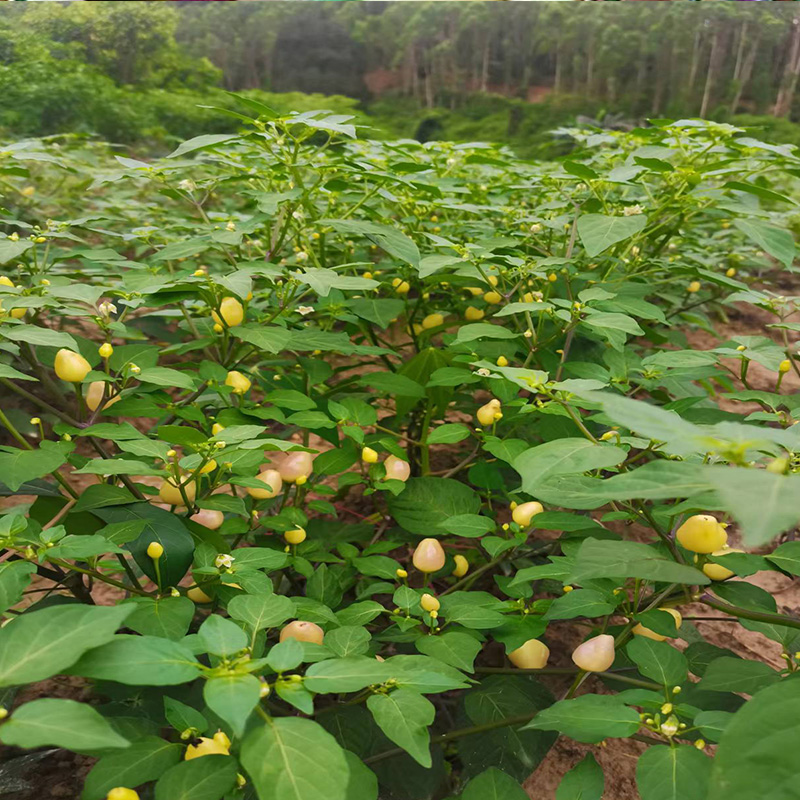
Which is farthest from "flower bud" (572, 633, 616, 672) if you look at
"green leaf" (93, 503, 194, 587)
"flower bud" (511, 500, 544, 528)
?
"green leaf" (93, 503, 194, 587)

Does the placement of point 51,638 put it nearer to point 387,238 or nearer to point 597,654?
point 597,654

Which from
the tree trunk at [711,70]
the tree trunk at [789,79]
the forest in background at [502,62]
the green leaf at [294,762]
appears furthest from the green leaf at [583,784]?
the tree trunk at [789,79]

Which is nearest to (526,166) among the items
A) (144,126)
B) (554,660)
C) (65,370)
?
(554,660)

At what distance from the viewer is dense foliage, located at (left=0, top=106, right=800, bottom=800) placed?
21.3 inches

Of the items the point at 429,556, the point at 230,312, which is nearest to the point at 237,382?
the point at 230,312

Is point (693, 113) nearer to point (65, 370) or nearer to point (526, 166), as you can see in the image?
point (526, 166)

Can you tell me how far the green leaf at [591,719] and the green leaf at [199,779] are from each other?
0.33m

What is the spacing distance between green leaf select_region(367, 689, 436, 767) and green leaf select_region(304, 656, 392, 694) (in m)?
0.06

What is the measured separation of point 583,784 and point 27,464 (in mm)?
848

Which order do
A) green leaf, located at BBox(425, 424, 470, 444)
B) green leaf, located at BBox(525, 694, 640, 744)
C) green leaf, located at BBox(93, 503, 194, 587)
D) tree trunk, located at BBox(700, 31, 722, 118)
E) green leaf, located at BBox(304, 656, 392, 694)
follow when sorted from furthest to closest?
tree trunk, located at BBox(700, 31, 722, 118) < green leaf, located at BBox(425, 424, 470, 444) < green leaf, located at BBox(93, 503, 194, 587) < green leaf, located at BBox(525, 694, 640, 744) < green leaf, located at BBox(304, 656, 392, 694)

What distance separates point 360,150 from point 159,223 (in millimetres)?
792

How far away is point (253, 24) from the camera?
6879 millimetres

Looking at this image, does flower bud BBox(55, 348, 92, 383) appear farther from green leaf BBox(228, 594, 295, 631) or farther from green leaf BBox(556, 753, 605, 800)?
green leaf BBox(556, 753, 605, 800)

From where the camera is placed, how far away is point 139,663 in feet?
1.80
